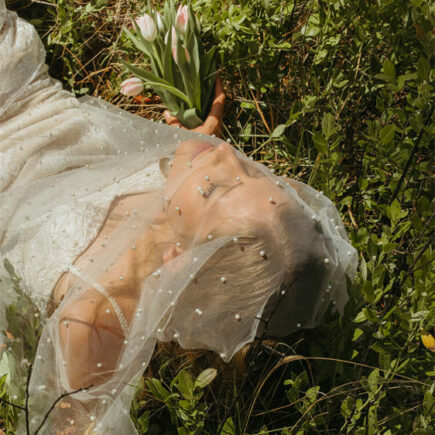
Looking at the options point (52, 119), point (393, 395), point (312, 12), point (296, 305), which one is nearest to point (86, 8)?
point (52, 119)

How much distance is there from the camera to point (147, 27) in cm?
219

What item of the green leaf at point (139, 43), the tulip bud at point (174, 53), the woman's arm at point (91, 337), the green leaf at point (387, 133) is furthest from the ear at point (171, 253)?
the green leaf at point (139, 43)

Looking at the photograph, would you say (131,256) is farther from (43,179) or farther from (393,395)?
(393,395)

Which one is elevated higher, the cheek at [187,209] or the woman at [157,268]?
the cheek at [187,209]

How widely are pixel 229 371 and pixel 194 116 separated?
105 centimetres

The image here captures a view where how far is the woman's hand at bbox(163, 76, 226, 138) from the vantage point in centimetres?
230

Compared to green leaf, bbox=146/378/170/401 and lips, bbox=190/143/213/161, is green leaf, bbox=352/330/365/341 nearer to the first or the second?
green leaf, bbox=146/378/170/401

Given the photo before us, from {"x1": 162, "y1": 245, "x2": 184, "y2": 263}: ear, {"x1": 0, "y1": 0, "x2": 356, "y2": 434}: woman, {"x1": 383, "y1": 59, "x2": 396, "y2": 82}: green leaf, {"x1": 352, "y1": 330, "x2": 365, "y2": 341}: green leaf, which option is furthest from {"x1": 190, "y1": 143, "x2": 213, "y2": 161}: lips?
{"x1": 352, "y1": 330, "x2": 365, "y2": 341}: green leaf

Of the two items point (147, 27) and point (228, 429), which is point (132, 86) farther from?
point (228, 429)

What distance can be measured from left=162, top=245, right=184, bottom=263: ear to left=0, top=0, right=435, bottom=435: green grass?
318 millimetres

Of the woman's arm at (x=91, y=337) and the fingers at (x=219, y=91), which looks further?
the fingers at (x=219, y=91)

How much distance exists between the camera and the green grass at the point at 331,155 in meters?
1.54

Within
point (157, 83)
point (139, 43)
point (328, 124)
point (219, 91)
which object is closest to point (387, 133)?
point (328, 124)

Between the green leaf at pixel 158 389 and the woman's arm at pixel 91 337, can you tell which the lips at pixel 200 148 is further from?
the green leaf at pixel 158 389
